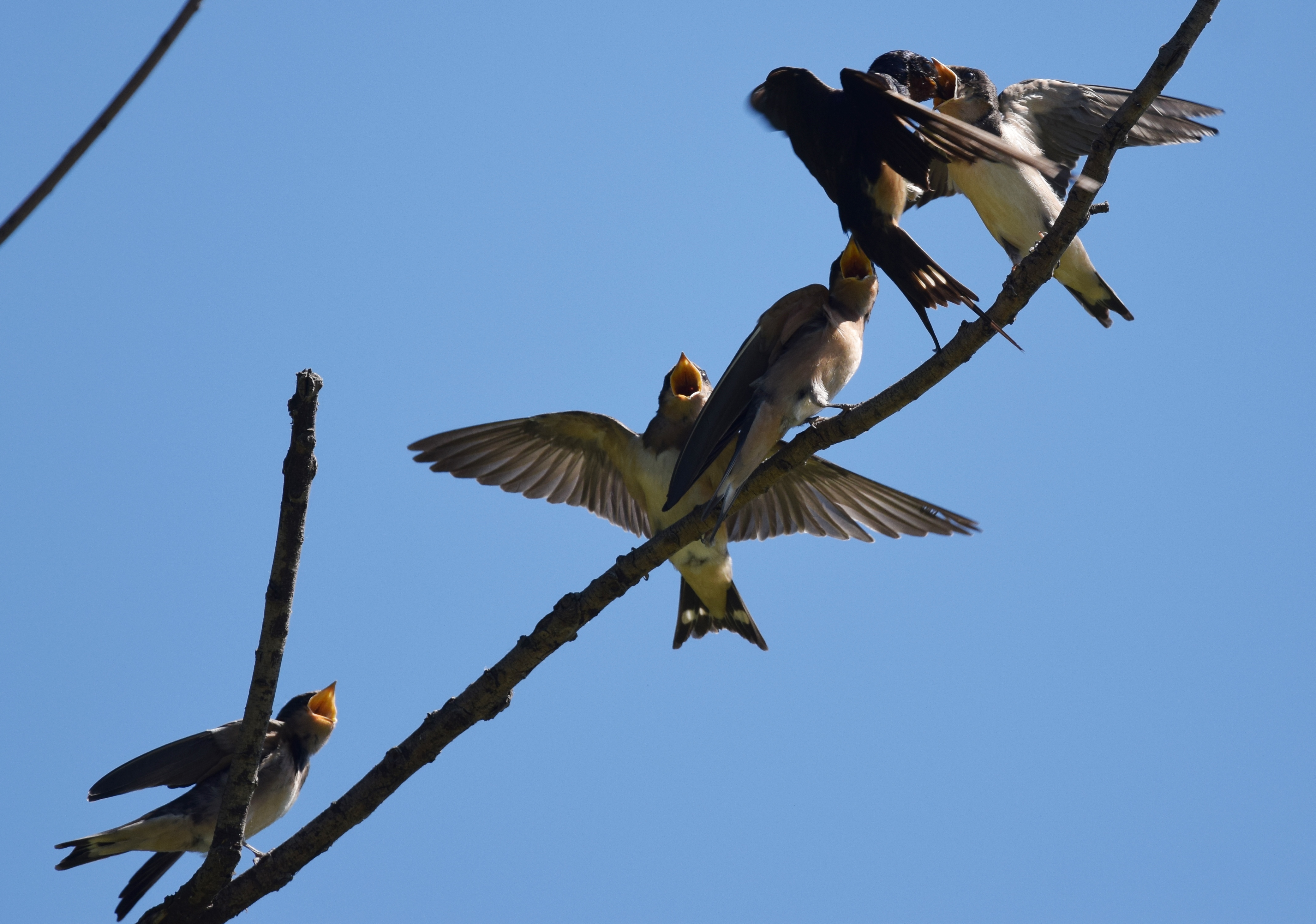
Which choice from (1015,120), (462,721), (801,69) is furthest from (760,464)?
(1015,120)

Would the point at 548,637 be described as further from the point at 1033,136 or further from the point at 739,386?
the point at 1033,136

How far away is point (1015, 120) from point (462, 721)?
5.29 metres

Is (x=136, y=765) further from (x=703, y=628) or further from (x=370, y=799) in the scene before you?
(x=703, y=628)

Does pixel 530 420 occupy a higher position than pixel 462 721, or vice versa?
pixel 530 420

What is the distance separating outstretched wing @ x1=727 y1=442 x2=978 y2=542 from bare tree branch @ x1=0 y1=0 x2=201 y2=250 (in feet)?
18.3

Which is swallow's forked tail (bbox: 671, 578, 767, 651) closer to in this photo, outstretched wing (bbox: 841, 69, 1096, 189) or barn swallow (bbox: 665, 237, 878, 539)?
barn swallow (bbox: 665, 237, 878, 539)

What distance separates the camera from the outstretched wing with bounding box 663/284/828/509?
4.88 metres

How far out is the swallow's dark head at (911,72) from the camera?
20.2 feet

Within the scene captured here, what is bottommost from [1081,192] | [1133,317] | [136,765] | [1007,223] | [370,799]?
[370,799]

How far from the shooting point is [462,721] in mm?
4051

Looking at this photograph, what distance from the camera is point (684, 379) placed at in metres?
6.49

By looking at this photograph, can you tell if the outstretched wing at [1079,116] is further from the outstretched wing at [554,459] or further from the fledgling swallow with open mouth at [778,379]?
the outstretched wing at [554,459]

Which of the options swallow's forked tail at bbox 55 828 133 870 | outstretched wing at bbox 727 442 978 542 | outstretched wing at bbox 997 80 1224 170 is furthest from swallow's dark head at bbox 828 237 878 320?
swallow's forked tail at bbox 55 828 133 870

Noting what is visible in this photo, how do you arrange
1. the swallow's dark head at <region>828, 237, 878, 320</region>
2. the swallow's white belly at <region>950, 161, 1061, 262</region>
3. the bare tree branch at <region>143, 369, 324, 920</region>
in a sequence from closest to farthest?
the bare tree branch at <region>143, 369, 324, 920</region> → the swallow's dark head at <region>828, 237, 878, 320</region> → the swallow's white belly at <region>950, 161, 1061, 262</region>
